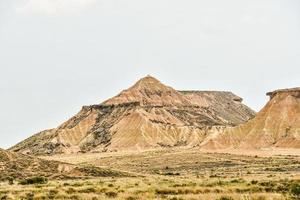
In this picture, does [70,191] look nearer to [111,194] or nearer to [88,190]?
[88,190]

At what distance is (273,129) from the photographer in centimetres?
13162

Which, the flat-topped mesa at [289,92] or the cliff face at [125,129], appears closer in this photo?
the flat-topped mesa at [289,92]

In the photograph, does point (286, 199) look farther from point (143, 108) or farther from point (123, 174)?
point (143, 108)

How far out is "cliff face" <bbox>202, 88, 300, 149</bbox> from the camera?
417 feet

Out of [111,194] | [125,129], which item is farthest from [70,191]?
[125,129]

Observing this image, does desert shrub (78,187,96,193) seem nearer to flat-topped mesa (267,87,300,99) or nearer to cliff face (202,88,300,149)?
cliff face (202,88,300,149)

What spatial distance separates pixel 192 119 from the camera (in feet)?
625

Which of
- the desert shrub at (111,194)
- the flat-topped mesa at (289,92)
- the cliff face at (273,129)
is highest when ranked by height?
the flat-topped mesa at (289,92)

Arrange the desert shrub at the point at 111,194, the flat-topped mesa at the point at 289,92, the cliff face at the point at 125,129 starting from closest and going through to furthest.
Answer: the desert shrub at the point at 111,194 → the flat-topped mesa at the point at 289,92 → the cliff face at the point at 125,129

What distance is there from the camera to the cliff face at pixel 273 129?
417 ft

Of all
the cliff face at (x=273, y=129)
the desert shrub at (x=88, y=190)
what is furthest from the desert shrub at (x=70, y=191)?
the cliff face at (x=273, y=129)

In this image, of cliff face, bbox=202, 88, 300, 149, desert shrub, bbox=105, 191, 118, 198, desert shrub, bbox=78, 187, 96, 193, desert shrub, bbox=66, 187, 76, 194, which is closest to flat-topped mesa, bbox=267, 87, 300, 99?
cliff face, bbox=202, 88, 300, 149

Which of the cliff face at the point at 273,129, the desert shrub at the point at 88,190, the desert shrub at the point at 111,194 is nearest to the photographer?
the desert shrub at the point at 111,194

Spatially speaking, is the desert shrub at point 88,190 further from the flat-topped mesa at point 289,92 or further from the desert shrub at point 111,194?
the flat-topped mesa at point 289,92
